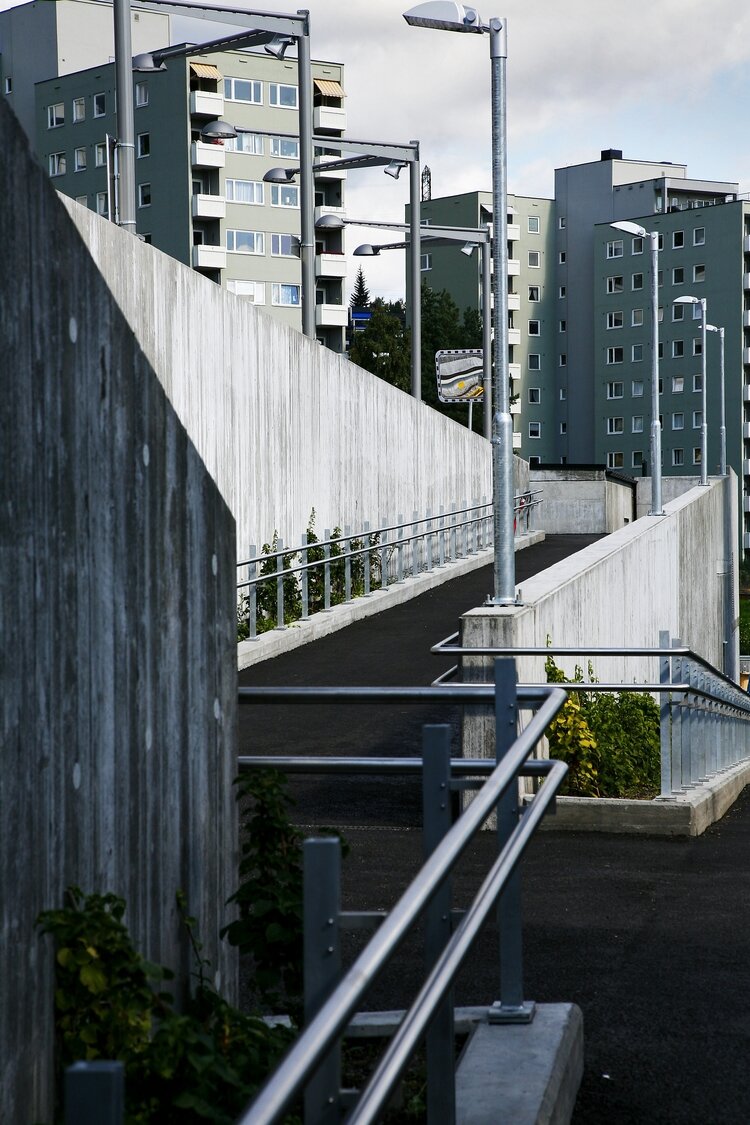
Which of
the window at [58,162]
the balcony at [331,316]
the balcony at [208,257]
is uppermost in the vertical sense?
the window at [58,162]

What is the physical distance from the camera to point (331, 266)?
3044 inches

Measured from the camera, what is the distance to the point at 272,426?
24.0 m

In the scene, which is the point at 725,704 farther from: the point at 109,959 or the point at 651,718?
the point at 109,959

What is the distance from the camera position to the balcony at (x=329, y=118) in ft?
249

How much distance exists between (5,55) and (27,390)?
264 feet

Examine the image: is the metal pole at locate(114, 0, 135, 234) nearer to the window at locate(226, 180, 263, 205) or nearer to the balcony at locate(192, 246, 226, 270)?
the balcony at locate(192, 246, 226, 270)

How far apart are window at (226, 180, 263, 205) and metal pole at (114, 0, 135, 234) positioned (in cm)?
5995

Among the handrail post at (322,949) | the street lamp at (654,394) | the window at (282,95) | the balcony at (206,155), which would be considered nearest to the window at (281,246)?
the window at (282,95)

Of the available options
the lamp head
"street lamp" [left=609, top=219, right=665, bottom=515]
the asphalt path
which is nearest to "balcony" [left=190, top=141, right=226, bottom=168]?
"street lamp" [left=609, top=219, right=665, bottom=515]

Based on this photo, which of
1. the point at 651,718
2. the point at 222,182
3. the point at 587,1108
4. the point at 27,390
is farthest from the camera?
the point at 222,182

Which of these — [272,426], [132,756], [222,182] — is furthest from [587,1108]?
[222,182]

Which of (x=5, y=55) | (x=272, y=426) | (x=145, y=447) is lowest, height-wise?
(x=145, y=447)

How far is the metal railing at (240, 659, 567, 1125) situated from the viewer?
2.00 metres

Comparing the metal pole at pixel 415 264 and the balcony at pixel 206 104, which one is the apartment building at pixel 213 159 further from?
the metal pole at pixel 415 264
